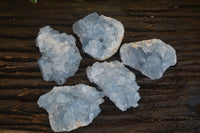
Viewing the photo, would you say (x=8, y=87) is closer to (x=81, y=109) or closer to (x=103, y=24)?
(x=81, y=109)

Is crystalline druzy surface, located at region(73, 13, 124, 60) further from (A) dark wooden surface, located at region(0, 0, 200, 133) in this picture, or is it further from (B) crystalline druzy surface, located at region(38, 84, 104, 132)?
(B) crystalline druzy surface, located at region(38, 84, 104, 132)

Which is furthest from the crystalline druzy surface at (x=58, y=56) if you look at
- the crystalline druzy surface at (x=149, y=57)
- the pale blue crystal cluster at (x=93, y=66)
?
the crystalline druzy surface at (x=149, y=57)

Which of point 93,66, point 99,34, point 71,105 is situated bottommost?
point 71,105

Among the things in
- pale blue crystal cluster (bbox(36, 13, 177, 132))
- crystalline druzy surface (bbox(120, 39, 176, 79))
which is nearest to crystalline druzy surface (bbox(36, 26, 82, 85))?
pale blue crystal cluster (bbox(36, 13, 177, 132))

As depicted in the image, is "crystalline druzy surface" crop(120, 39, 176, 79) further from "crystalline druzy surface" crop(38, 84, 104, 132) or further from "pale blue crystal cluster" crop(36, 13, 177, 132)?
"crystalline druzy surface" crop(38, 84, 104, 132)

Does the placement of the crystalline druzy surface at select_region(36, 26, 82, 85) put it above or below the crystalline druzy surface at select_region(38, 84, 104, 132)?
above

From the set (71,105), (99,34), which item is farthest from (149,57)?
(71,105)

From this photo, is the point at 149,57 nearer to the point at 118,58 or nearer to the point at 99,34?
the point at 118,58

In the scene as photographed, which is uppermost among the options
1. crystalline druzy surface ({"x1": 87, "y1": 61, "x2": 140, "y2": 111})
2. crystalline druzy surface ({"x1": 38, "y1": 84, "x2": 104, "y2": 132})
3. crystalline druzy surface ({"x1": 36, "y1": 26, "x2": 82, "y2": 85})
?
crystalline druzy surface ({"x1": 36, "y1": 26, "x2": 82, "y2": 85})
